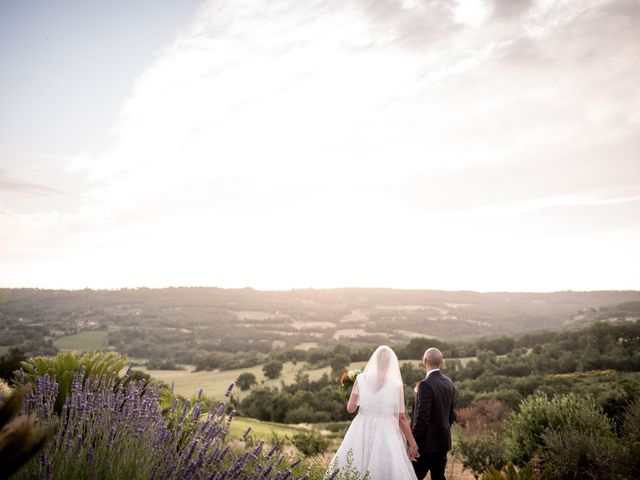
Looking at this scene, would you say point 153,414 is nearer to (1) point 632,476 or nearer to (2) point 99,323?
(1) point 632,476

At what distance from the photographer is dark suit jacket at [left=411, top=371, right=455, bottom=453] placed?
244 inches

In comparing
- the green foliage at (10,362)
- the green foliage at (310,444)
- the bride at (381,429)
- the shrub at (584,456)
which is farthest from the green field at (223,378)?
the bride at (381,429)

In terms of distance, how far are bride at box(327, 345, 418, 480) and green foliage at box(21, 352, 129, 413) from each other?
386cm

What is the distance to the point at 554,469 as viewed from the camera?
7.49 metres

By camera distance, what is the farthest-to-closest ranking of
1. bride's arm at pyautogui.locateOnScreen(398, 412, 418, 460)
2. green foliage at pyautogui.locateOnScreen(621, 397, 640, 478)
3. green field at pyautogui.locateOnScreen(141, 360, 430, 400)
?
green field at pyautogui.locateOnScreen(141, 360, 430, 400) < green foliage at pyautogui.locateOnScreen(621, 397, 640, 478) < bride's arm at pyautogui.locateOnScreen(398, 412, 418, 460)

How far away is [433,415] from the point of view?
627cm

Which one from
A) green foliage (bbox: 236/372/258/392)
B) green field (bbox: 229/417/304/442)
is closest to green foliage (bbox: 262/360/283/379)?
green foliage (bbox: 236/372/258/392)

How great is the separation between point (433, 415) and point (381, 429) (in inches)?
30.5

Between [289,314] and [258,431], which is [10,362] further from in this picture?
[289,314]

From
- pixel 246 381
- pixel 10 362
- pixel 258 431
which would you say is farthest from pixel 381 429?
pixel 246 381

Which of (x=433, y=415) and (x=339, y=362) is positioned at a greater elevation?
(x=433, y=415)

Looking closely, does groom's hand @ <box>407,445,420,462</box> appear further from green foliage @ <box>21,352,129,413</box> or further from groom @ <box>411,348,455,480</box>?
green foliage @ <box>21,352,129,413</box>

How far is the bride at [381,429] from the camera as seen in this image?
592 centimetres

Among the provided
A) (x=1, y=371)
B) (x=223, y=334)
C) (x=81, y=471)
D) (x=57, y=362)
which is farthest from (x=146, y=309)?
(x=81, y=471)
